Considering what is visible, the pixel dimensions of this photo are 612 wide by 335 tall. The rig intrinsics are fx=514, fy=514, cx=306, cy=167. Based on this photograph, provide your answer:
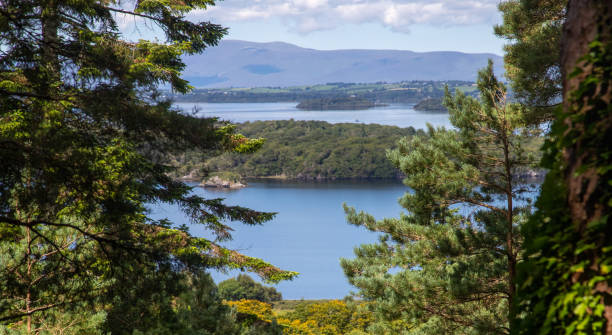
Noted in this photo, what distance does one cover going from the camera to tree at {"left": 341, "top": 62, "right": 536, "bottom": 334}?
7.47 meters

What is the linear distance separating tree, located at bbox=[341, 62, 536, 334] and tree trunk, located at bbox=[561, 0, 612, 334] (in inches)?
190

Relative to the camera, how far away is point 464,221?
820cm

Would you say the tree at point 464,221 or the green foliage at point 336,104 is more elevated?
the green foliage at point 336,104

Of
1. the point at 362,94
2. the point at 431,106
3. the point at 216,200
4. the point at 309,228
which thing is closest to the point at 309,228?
the point at 309,228

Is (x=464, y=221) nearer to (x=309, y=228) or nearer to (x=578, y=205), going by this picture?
(x=578, y=205)

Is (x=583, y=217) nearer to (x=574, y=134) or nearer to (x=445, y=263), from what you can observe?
(x=574, y=134)

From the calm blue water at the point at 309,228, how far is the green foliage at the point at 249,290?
1295 millimetres

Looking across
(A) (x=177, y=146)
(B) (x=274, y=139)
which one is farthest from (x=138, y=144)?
(B) (x=274, y=139)

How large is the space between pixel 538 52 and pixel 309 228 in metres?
46.3

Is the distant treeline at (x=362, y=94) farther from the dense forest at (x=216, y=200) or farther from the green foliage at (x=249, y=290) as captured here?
the dense forest at (x=216, y=200)

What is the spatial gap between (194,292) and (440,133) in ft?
16.8

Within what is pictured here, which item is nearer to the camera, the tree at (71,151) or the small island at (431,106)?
the tree at (71,151)

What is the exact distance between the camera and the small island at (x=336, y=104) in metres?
148

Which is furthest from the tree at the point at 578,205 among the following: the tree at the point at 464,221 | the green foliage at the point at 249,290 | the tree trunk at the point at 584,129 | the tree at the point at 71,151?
the green foliage at the point at 249,290
